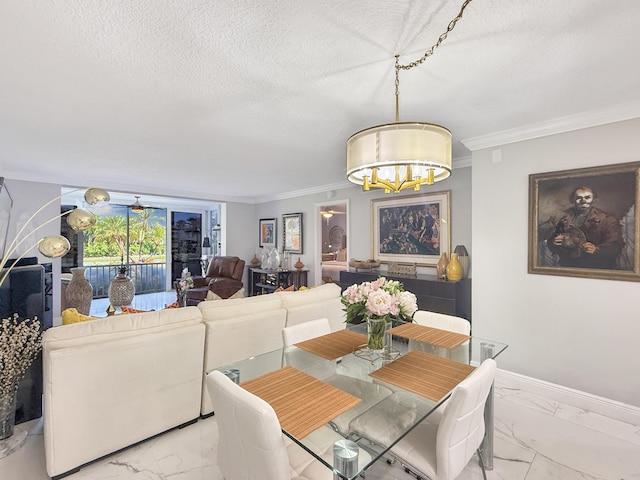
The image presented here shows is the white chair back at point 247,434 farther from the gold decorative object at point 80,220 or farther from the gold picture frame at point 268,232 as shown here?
the gold picture frame at point 268,232

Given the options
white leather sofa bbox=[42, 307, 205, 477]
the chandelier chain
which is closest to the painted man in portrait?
the chandelier chain

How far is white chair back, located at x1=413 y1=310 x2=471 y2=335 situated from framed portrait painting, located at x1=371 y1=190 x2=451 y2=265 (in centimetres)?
177

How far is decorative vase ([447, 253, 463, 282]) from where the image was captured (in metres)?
3.64

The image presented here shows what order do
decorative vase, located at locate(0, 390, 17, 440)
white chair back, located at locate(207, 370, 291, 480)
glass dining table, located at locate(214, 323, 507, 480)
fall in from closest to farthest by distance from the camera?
1. white chair back, located at locate(207, 370, 291, 480)
2. glass dining table, located at locate(214, 323, 507, 480)
3. decorative vase, located at locate(0, 390, 17, 440)

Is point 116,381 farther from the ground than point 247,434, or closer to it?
closer to it

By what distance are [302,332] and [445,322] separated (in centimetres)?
112

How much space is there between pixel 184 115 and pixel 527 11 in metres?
2.32

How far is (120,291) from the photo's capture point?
19.3 feet

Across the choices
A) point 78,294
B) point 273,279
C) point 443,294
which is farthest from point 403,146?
point 78,294

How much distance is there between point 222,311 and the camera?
2439 mm

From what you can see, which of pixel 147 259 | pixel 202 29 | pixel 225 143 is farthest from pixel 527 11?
pixel 147 259

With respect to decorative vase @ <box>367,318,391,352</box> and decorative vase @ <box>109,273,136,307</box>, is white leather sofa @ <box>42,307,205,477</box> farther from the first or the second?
decorative vase @ <box>109,273,136,307</box>

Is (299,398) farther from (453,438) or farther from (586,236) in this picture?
(586,236)

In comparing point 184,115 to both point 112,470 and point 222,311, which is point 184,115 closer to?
point 222,311
